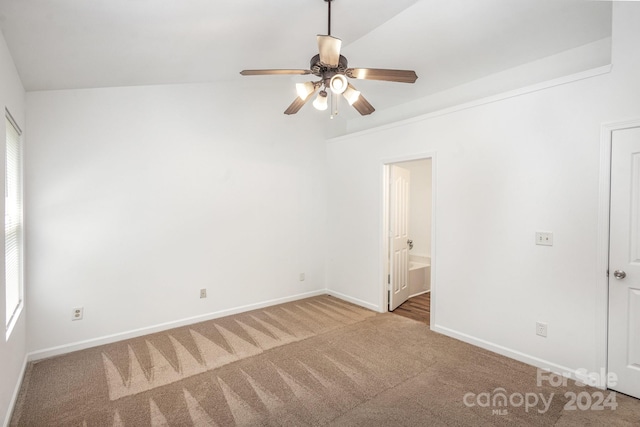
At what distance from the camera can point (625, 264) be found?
2.29 meters

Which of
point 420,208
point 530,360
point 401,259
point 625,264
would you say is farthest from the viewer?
point 420,208

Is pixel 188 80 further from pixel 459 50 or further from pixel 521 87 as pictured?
Answer: pixel 521 87

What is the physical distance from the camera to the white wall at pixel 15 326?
197 centimetres

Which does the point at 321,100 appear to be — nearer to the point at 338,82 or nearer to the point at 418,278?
the point at 338,82

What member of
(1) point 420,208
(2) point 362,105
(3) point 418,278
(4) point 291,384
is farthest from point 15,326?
(1) point 420,208

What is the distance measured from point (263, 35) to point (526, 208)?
2779 millimetres

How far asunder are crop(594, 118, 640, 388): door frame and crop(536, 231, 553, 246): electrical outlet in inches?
12.5

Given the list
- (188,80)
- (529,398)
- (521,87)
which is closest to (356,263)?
(529,398)

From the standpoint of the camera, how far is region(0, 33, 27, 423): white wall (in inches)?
77.6

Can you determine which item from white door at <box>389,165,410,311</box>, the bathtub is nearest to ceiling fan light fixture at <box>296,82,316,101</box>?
white door at <box>389,165,410,311</box>

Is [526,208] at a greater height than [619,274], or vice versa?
[526,208]

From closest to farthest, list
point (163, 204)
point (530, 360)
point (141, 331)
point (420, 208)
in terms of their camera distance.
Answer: point (530, 360)
point (141, 331)
point (163, 204)
point (420, 208)

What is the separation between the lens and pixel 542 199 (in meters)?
2.69

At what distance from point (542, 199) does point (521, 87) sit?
1092mm
